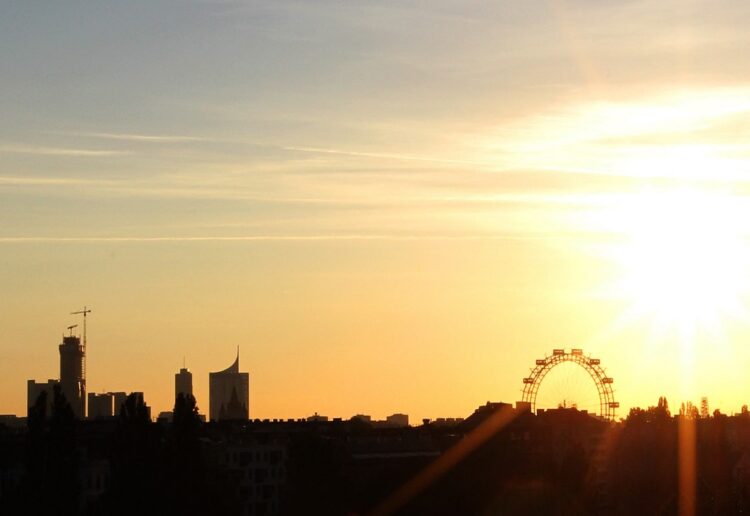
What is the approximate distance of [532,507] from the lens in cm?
16338

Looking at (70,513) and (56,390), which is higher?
(56,390)

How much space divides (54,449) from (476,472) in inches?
2746

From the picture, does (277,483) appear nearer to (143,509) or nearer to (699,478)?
(699,478)

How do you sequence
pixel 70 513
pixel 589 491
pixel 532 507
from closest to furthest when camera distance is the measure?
pixel 70 513
pixel 532 507
pixel 589 491

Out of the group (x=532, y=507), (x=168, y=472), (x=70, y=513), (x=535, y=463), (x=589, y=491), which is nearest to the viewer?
(x=70, y=513)

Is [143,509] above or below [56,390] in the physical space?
below

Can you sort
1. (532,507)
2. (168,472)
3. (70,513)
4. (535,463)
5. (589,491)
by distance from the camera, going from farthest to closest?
1. (535,463)
2. (589,491)
3. (532,507)
4. (168,472)
5. (70,513)

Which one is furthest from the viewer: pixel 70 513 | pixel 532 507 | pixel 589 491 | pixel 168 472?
pixel 589 491

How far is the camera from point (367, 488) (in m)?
169

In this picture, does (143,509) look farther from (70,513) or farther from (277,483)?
(277,483)

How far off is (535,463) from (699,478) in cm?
1705

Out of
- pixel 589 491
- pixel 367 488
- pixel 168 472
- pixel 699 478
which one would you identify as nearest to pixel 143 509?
pixel 168 472

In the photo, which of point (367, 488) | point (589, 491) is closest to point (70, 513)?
point (367, 488)

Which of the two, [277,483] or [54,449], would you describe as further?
[277,483]
